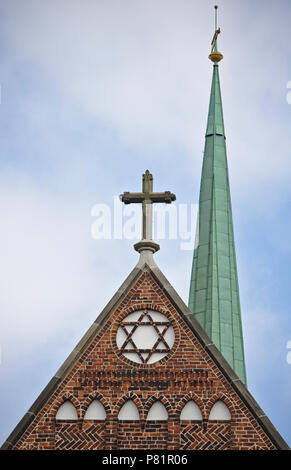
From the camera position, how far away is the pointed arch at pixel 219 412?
81.5ft

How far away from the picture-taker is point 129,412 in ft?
82.6

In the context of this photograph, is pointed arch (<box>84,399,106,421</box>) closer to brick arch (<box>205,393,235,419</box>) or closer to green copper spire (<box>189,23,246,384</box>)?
brick arch (<box>205,393,235,419</box>)

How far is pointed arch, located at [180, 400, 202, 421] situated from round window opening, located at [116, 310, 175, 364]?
123 cm

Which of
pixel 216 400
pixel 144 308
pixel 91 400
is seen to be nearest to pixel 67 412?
pixel 91 400

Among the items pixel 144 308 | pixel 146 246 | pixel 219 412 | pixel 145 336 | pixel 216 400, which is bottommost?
pixel 219 412

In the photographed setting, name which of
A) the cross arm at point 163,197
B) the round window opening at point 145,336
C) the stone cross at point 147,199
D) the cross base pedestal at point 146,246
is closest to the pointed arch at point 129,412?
the round window opening at point 145,336

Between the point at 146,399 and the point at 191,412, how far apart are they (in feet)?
3.25

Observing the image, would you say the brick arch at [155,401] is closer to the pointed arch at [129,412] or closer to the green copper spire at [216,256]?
the pointed arch at [129,412]

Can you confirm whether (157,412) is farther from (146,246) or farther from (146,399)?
(146,246)

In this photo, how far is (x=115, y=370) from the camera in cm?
2559

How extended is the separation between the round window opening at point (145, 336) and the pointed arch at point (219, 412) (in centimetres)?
161

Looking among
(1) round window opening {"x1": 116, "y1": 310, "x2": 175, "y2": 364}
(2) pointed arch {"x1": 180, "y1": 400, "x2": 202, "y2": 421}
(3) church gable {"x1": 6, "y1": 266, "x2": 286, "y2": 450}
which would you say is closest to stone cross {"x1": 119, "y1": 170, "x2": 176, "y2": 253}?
(3) church gable {"x1": 6, "y1": 266, "x2": 286, "y2": 450}
